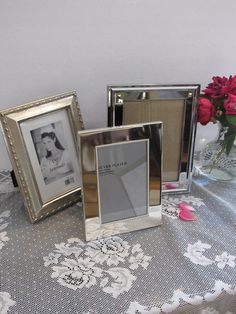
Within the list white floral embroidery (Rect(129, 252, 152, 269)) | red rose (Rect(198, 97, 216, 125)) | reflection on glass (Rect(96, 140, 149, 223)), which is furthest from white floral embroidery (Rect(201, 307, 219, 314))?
red rose (Rect(198, 97, 216, 125))

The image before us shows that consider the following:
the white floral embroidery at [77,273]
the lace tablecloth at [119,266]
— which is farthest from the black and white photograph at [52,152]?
the white floral embroidery at [77,273]

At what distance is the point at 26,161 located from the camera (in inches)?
31.0

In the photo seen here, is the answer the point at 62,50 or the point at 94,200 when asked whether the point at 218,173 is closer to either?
the point at 94,200

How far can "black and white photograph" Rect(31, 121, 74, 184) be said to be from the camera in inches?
32.1

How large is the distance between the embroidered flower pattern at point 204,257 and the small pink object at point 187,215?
A: 93mm

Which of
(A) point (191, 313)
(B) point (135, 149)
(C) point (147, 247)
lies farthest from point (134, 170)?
(A) point (191, 313)

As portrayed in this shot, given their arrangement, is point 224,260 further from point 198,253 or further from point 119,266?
point 119,266

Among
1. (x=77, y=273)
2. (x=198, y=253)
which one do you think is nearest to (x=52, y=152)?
(x=77, y=273)

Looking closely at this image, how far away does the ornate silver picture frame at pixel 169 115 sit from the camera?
0.84 meters

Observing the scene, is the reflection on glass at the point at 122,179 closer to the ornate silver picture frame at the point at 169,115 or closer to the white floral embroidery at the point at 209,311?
the ornate silver picture frame at the point at 169,115

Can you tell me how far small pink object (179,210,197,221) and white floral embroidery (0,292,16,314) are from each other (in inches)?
17.1

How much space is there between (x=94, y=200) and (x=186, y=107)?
1.13 feet

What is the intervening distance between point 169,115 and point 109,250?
0.38 m

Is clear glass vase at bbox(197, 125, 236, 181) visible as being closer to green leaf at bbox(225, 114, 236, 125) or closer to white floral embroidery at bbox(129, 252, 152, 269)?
green leaf at bbox(225, 114, 236, 125)
